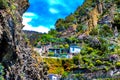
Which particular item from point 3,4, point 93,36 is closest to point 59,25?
point 93,36

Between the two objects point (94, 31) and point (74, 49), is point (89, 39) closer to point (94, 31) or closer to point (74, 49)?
point (74, 49)

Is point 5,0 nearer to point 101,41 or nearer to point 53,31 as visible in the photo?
point 101,41

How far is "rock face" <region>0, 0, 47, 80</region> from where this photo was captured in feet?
74.9

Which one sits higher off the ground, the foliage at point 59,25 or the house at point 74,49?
the foliage at point 59,25

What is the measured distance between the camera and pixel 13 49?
23.8 m

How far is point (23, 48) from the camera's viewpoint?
84.4 feet

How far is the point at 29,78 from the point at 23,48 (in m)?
1.69

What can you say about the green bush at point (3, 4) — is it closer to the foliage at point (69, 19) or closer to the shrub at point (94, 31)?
the shrub at point (94, 31)

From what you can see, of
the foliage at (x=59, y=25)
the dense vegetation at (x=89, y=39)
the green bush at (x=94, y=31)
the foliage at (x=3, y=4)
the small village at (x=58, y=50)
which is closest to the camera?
the foliage at (x=3, y=4)

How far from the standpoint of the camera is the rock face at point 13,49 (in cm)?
2283

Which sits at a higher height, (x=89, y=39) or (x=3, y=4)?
(x=89, y=39)

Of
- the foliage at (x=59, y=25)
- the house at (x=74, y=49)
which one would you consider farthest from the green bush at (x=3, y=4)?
the foliage at (x=59, y=25)

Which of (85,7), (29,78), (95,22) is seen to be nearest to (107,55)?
(95,22)

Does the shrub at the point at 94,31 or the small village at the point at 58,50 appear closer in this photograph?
the small village at the point at 58,50
